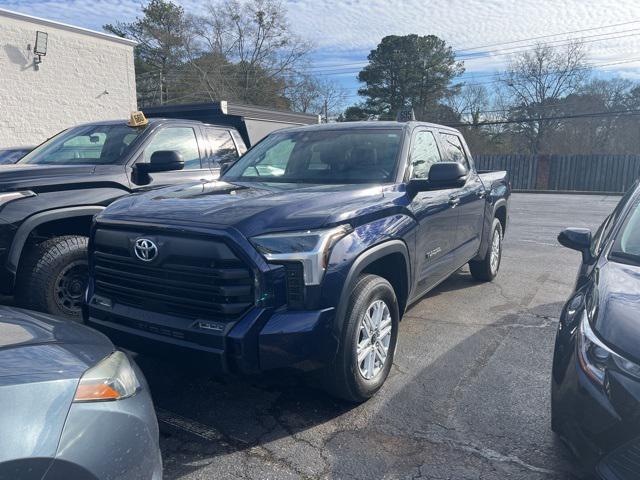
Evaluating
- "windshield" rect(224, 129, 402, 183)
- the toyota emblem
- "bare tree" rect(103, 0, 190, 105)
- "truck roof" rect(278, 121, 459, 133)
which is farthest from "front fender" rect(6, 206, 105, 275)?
"bare tree" rect(103, 0, 190, 105)

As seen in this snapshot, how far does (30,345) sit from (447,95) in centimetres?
4578

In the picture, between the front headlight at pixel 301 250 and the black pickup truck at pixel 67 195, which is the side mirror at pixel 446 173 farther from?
the black pickup truck at pixel 67 195

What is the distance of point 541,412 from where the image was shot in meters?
3.21

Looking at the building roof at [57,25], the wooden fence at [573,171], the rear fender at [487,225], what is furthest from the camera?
the wooden fence at [573,171]

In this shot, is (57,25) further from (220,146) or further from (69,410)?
(69,410)

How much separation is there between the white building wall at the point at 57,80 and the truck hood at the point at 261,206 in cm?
1577

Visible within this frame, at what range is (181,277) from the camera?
113 inches

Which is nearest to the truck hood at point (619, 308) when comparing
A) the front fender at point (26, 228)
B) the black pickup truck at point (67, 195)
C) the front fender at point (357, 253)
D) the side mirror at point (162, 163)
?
the front fender at point (357, 253)

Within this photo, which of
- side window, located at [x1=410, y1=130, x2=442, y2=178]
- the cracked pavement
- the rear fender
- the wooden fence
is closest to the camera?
the cracked pavement

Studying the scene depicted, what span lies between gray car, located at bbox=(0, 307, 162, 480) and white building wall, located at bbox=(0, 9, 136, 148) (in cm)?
1712

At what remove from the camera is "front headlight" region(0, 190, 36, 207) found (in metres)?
4.00

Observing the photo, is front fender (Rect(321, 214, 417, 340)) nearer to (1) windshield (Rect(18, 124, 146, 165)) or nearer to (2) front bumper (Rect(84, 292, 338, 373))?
(2) front bumper (Rect(84, 292, 338, 373))

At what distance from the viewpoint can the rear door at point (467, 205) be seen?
196 inches

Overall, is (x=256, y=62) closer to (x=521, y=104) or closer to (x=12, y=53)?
(x=521, y=104)
